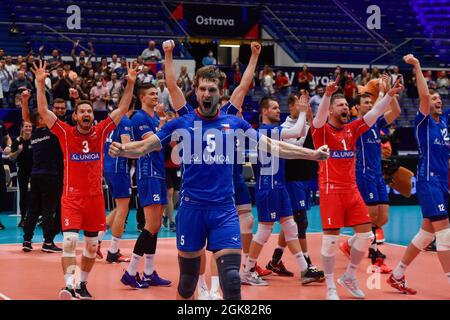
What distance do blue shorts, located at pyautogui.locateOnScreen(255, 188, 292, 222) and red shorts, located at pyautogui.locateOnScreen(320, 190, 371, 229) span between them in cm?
111

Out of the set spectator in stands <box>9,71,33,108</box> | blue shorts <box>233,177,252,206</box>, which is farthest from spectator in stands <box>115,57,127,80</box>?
blue shorts <box>233,177,252,206</box>

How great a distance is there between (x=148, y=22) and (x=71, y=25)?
3183mm

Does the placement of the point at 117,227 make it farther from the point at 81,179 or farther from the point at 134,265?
the point at 81,179

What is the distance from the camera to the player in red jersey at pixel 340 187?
8203 mm

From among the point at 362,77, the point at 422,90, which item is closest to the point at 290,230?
the point at 422,90

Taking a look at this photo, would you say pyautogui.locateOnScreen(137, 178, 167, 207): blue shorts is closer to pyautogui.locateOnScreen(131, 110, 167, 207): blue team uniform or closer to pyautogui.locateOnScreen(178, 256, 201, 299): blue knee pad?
pyautogui.locateOnScreen(131, 110, 167, 207): blue team uniform

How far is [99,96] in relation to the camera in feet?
68.6

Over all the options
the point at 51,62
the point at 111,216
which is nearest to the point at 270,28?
the point at 51,62

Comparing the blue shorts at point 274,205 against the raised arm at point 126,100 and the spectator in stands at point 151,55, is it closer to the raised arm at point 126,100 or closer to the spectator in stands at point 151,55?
the raised arm at point 126,100

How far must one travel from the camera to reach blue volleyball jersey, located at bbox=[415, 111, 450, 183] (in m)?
8.68

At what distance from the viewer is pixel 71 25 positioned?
28.1 m

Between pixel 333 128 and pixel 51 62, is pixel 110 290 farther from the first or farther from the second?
pixel 51 62

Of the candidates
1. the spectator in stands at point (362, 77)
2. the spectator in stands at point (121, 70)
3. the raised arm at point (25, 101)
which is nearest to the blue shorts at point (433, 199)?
the raised arm at point (25, 101)

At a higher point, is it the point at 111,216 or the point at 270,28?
the point at 270,28
